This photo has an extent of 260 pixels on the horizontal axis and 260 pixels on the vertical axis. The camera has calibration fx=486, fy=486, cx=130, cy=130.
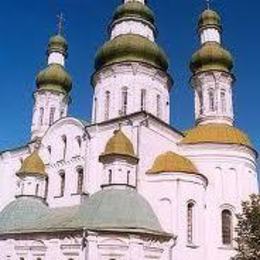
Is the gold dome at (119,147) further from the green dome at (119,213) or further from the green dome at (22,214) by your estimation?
the green dome at (22,214)

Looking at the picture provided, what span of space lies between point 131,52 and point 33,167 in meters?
7.73

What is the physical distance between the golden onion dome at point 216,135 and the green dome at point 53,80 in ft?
29.9

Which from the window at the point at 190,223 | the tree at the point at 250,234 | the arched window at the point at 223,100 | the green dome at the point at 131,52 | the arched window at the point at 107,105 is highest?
the green dome at the point at 131,52

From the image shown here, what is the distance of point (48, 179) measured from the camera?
24844 mm

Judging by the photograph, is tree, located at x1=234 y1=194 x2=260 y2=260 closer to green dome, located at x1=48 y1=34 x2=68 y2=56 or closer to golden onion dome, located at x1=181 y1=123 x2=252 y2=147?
golden onion dome, located at x1=181 y1=123 x2=252 y2=147

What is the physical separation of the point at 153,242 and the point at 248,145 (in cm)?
837

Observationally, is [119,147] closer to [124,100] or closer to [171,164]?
[171,164]

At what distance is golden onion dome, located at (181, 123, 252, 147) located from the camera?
78.9ft

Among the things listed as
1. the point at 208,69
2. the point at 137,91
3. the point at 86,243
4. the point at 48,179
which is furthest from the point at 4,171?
the point at 208,69

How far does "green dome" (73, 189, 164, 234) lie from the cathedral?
4 centimetres

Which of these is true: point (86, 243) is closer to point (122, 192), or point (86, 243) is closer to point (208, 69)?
point (122, 192)

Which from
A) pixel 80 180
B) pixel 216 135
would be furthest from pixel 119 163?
pixel 216 135

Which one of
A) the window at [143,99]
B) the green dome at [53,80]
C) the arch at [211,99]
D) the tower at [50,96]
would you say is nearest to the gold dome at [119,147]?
the window at [143,99]

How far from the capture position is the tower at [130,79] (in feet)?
81.5
